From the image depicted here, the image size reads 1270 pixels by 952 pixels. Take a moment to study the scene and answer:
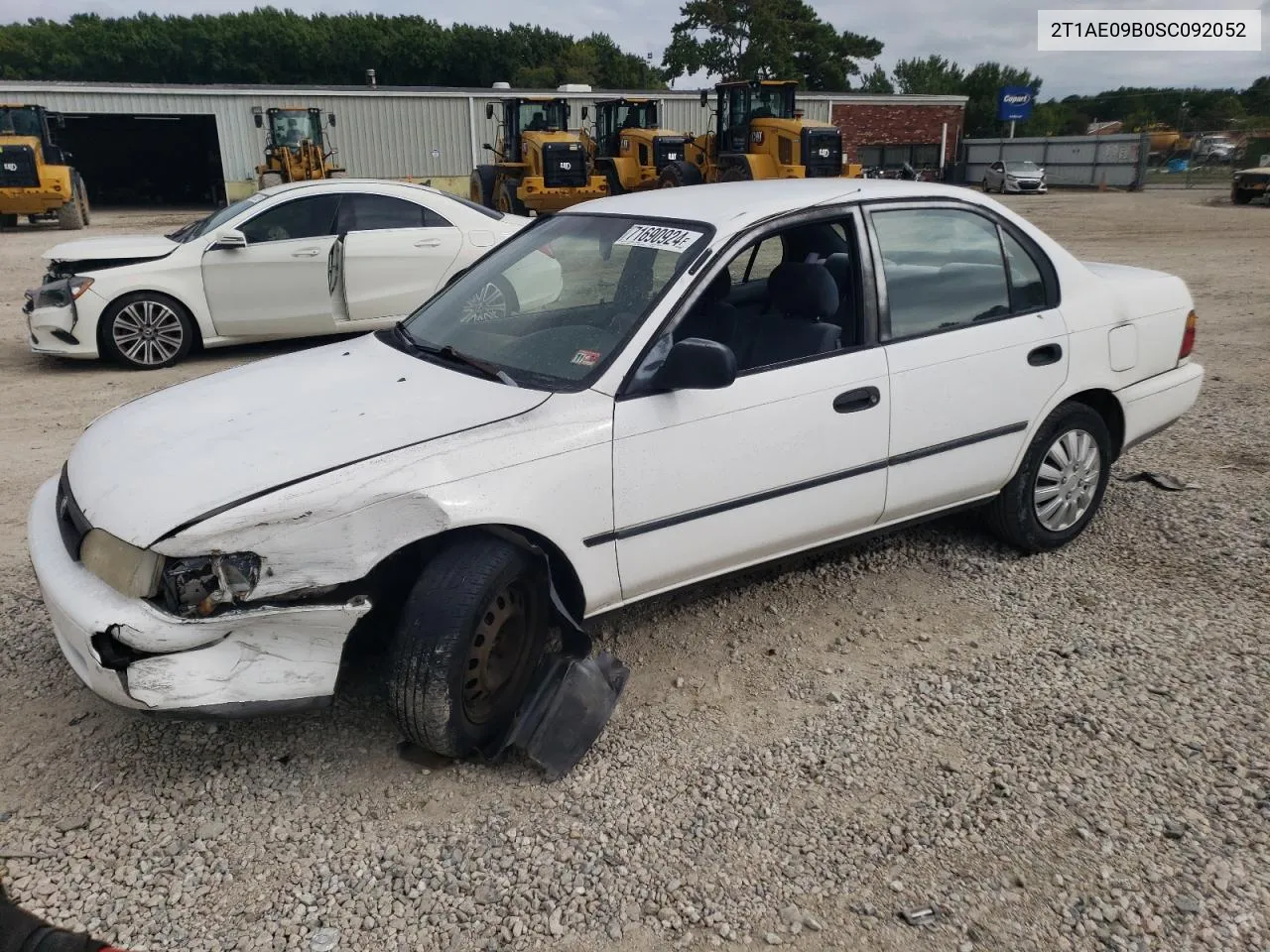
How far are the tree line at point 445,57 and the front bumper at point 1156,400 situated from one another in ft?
Result: 202

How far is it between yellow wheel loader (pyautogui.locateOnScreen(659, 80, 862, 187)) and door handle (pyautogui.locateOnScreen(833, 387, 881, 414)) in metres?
17.0

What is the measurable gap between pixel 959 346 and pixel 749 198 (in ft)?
3.28

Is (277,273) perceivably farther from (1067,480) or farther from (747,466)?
(1067,480)

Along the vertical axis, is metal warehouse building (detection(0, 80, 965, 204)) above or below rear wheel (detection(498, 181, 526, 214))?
above

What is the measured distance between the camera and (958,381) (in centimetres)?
382

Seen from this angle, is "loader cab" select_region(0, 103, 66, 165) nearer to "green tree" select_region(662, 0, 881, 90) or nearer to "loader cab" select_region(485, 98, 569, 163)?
"loader cab" select_region(485, 98, 569, 163)

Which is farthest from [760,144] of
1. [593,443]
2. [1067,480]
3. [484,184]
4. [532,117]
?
[593,443]

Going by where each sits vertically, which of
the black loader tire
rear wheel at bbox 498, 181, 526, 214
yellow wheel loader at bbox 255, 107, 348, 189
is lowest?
rear wheel at bbox 498, 181, 526, 214

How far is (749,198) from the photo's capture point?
3.80m

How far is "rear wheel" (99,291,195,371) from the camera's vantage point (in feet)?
26.8

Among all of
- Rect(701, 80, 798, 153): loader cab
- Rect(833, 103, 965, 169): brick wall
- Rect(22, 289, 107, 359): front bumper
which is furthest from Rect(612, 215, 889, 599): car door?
Rect(833, 103, 965, 169): brick wall

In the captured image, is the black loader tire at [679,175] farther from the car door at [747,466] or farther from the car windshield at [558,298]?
the car door at [747,466]

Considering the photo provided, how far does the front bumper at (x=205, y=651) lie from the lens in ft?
8.63

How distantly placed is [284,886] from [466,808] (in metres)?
0.53
